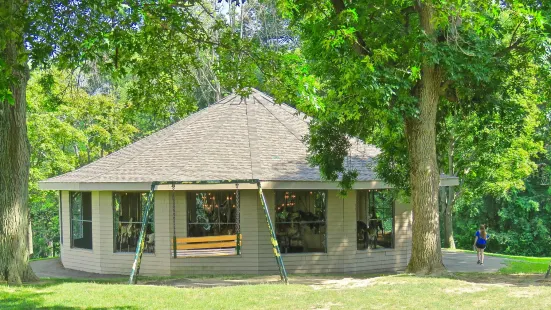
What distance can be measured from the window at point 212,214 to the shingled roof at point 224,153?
1.16m

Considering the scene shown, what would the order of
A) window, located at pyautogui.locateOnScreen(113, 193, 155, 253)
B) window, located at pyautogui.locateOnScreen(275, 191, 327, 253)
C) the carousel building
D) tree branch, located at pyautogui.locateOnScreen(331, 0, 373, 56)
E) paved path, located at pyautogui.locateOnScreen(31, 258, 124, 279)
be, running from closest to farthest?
tree branch, located at pyautogui.locateOnScreen(331, 0, 373, 56) < the carousel building < paved path, located at pyautogui.locateOnScreen(31, 258, 124, 279) < window, located at pyautogui.locateOnScreen(275, 191, 327, 253) < window, located at pyautogui.locateOnScreen(113, 193, 155, 253)

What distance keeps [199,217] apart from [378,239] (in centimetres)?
564

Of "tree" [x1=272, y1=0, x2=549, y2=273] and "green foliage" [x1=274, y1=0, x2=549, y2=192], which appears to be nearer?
"green foliage" [x1=274, y1=0, x2=549, y2=192]

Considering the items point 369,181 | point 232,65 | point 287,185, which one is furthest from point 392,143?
point 232,65

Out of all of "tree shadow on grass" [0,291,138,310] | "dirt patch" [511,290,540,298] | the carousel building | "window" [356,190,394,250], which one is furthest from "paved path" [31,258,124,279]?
"dirt patch" [511,290,540,298]

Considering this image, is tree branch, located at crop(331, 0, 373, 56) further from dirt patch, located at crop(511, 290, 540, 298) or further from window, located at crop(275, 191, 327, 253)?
dirt patch, located at crop(511, 290, 540, 298)

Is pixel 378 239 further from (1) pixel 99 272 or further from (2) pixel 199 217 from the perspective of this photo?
(1) pixel 99 272

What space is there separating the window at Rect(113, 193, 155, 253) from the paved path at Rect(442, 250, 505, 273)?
28.9 ft

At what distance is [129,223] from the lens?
20.2 metres

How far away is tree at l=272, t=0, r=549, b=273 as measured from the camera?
14352 millimetres

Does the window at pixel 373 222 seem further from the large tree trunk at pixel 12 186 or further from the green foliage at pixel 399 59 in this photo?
the large tree trunk at pixel 12 186

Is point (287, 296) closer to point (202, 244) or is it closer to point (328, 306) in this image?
point (328, 306)

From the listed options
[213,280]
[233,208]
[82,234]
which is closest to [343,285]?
[213,280]

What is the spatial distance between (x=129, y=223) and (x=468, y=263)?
10.8 metres
